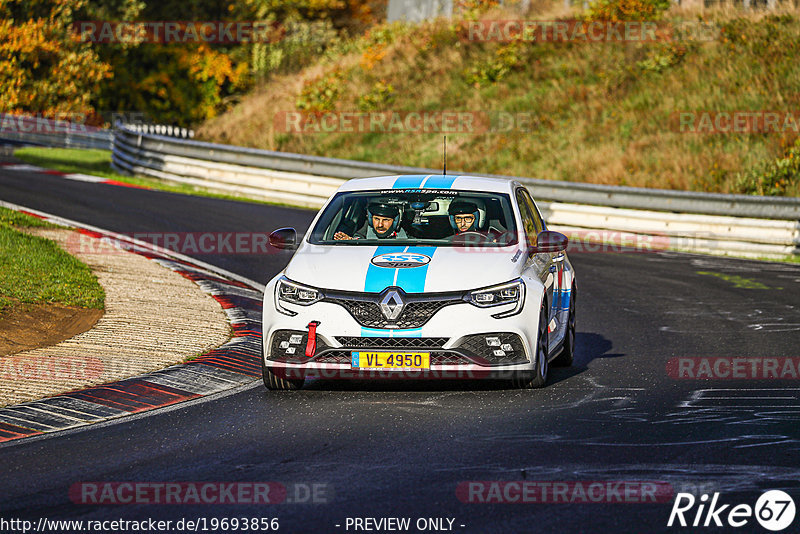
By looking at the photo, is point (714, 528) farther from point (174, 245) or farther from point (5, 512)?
point (174, 245)

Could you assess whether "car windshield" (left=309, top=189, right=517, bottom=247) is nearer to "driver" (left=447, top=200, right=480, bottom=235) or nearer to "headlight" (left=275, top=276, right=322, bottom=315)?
"driver" (left=447, top=200, right=480, bottom=235)

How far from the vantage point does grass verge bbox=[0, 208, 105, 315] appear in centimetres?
1222

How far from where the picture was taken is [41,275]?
13.2 meters

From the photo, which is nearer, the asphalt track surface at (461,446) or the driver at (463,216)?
the asphalt track surface at (461,446)

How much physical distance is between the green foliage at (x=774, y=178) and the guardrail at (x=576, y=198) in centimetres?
363

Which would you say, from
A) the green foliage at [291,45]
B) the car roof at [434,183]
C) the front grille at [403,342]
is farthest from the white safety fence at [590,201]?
the green foliage at [291,45]

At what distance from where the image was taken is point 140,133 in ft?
94.9

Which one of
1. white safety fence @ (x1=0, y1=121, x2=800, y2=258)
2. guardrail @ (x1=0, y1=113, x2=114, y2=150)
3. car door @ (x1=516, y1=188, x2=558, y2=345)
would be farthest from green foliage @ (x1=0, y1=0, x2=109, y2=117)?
car door @ (x1=516, y1=188, x2=558, y2=345)

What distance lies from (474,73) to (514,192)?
80.5 feet

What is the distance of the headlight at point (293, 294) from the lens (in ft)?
29.1

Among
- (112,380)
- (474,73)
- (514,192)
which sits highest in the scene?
(474,73)

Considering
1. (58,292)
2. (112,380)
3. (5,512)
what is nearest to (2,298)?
(58,292)

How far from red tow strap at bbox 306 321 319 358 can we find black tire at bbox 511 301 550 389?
59.5 inches

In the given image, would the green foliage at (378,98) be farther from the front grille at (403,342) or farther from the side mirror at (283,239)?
the front grille at (403,342)
